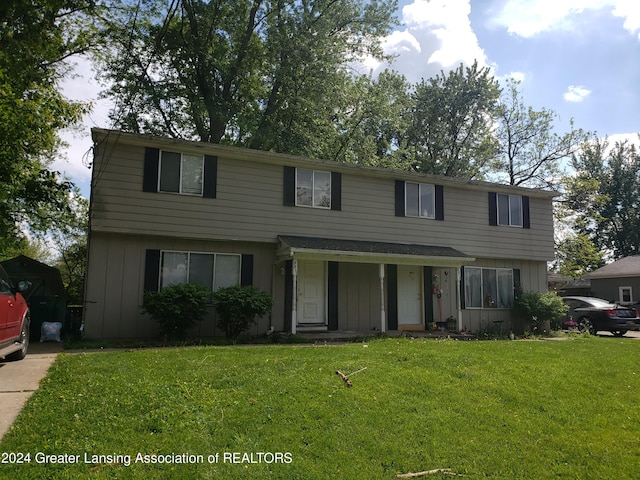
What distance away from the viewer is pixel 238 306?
10977 mm

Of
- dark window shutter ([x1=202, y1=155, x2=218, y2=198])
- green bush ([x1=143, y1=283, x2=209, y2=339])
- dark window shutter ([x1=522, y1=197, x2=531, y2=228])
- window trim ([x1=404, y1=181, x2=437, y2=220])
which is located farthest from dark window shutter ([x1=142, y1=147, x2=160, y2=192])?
dark window shutter ([x1=522, y1=197, x2=531, y2=228])

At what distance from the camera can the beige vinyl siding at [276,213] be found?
452 inches

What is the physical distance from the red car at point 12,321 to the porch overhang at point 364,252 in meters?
5.80

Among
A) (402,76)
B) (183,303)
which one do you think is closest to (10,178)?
(183,303)

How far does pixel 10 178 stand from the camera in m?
14.6

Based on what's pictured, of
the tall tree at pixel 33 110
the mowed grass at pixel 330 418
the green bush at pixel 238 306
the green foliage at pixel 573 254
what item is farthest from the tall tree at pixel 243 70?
the green foliage at pixel 573 254

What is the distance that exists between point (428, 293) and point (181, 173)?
27.3 feet

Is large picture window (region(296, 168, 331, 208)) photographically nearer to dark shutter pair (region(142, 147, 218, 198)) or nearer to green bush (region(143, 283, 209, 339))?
dark shutter pair (region(142, 147, 218, 198))

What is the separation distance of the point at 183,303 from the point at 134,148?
166 inches

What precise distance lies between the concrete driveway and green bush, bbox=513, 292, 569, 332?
13.6 m

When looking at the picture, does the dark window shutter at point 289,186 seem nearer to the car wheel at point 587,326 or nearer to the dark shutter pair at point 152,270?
the dark shutter pair at point 152,270

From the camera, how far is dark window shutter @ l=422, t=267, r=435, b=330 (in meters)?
14.8

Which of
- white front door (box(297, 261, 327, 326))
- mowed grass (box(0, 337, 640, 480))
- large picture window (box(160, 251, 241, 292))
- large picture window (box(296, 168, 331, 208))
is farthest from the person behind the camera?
large picture window (box(296, 168, 331, 208))

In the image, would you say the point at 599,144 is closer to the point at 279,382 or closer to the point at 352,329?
the point at 352,329
